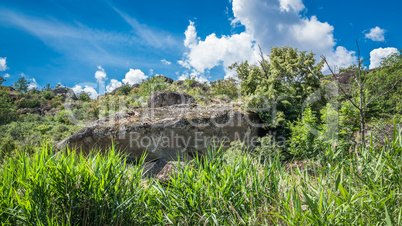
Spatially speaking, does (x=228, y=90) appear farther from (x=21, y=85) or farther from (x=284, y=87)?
(x=21, y=85)

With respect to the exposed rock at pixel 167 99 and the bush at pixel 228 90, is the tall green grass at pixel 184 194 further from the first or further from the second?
the bush at pixel 228 90

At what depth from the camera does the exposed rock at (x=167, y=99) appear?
12.6 m

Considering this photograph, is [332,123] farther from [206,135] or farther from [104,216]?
[104,216]

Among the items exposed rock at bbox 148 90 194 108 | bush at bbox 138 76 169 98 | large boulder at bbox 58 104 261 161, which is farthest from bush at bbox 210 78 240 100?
large boulder at bbox 58 104 261 161

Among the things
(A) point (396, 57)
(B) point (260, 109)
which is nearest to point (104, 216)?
(B) point (260, 109)

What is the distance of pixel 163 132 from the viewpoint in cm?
752

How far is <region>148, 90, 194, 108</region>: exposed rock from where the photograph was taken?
12555mm

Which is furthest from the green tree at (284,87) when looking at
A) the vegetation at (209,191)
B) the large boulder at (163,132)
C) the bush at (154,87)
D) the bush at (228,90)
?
the bush at (154,87)

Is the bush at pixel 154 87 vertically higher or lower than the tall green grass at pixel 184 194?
higher

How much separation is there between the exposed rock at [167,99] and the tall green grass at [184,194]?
980 cm

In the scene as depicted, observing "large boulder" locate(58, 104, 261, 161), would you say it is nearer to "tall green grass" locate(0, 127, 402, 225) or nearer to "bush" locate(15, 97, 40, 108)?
"tall green grass" locate(0, 127, 402, 225)

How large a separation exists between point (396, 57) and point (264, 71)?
499 inches

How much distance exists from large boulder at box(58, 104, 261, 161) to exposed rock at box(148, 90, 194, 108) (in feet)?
13.7

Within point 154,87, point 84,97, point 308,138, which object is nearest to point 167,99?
point 308,138
